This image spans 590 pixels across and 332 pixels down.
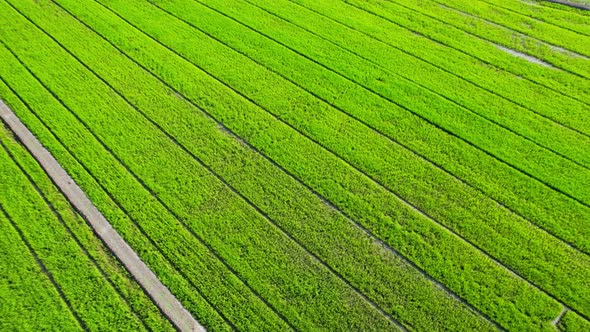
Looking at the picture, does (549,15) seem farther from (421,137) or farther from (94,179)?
(94,179)

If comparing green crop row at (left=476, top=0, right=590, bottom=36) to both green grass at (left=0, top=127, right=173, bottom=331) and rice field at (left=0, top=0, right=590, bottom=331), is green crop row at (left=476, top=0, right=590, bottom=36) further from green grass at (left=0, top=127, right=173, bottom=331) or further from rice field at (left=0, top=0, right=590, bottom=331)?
green grass at (left=0, top=127, right=173, bottom=331)

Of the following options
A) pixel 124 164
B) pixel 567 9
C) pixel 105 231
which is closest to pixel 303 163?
pixel 124 164

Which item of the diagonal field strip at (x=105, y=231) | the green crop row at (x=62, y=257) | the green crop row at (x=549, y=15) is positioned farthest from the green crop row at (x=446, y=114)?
the green crop row at (x=62, y=257)

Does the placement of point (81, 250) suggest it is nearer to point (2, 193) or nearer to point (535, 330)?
point (2, 193)

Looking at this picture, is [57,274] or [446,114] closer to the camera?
[57,274]

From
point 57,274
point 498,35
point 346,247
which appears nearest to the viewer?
point 57,274

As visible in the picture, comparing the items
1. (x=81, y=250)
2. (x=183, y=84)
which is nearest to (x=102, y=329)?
(x=81, y=250)

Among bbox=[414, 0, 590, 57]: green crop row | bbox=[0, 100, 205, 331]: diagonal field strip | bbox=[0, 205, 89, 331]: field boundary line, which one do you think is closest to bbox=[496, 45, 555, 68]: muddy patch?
bbox=[414, 0, 590, 57]: green crop row
